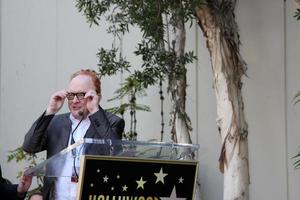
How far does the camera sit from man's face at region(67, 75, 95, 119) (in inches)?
143

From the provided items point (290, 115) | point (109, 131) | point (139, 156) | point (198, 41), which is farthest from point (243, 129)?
point (139, 156)

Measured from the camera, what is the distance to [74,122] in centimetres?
380

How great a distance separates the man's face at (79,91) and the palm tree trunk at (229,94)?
1.58 m

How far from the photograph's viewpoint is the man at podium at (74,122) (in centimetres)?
353

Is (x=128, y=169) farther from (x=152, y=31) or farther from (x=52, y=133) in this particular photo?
(x=152, y=31)

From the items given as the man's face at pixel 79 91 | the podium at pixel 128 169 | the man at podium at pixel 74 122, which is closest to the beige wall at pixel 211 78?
the man at podium at pixel 74 122

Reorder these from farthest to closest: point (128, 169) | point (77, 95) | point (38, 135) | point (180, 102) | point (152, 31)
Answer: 1. point (180, 102)
2. point (152, 31)
3. point (38, 135)
4. point (77, 95)
5. point (128, 169)

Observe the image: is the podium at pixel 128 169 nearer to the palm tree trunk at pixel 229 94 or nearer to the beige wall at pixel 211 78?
the palm tree trunk at pixel 229 94

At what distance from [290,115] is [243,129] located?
0.95m

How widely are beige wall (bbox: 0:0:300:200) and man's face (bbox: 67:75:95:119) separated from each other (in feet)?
8.47

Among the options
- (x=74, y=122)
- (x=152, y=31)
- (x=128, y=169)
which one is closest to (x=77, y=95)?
(x=74, y=122)

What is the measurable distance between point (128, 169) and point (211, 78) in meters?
3.33

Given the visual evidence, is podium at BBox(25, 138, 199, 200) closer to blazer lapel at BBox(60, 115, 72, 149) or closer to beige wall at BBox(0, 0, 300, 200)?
blazer lapel at BBox(60, 115, 72, 149)

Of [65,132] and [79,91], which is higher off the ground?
[79,91]
